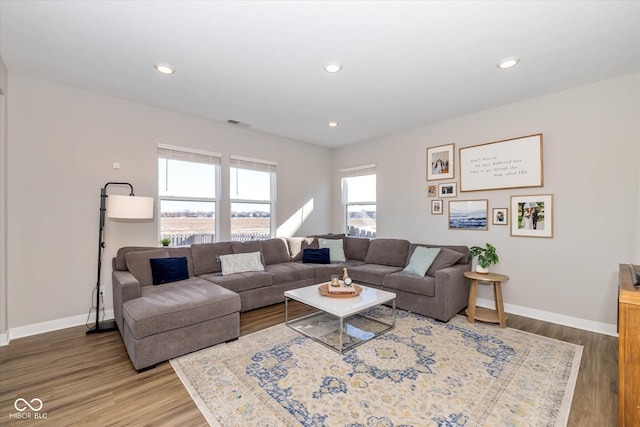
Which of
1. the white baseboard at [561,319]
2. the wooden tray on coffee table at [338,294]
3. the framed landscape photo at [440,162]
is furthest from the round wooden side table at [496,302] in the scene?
the framed landscape photo at [440,162]

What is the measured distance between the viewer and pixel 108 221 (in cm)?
344

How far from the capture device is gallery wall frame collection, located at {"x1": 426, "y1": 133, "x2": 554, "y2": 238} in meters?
3.43

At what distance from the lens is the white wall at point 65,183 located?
2.92 m

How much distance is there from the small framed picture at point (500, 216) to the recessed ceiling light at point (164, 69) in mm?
4246

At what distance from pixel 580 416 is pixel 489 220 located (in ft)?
8.13

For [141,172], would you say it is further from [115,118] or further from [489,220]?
[489,220]

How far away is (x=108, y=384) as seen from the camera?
2115 mm

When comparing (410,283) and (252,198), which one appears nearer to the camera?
(410,283)

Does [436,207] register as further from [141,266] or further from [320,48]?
[141,266]

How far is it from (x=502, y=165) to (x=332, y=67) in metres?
2.65

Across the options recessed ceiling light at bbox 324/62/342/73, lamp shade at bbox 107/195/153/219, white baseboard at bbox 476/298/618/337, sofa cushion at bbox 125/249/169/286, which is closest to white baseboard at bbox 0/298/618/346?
white baseboard at bbox 476/298/618/337

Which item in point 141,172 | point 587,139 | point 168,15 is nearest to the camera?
point 168,15

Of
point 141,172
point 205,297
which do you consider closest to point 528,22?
point 205,297

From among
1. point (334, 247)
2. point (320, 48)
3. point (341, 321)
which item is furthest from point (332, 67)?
point (334, 247)
